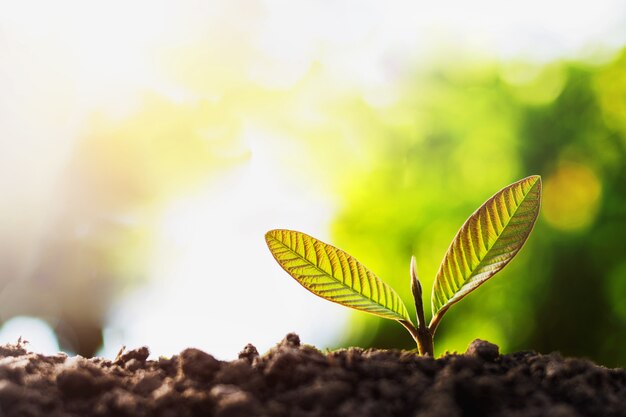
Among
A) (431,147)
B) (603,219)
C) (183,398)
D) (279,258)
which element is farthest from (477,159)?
(183,398)

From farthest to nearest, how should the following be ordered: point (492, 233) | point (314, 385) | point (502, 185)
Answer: point (502, 185), point (492, 233), point (314, 385)

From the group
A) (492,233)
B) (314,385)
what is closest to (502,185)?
(492,233)

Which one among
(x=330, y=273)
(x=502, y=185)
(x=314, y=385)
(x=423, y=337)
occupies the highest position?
(x=502, y=185)

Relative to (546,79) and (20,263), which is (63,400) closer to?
(20,263)

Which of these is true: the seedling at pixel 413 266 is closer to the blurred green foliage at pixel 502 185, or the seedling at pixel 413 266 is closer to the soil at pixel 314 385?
the soil at pixel 314 385

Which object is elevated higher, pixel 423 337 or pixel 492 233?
pixel 492 233

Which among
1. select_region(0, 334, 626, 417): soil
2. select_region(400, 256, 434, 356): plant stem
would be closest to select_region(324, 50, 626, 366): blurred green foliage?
select_region(400, 256, 434, 356): plant stem

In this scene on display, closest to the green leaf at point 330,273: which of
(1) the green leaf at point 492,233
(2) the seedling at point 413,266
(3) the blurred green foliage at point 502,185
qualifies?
(2) the seedling at point 413,266

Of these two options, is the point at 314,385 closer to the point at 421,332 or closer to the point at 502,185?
the point at 421,332
